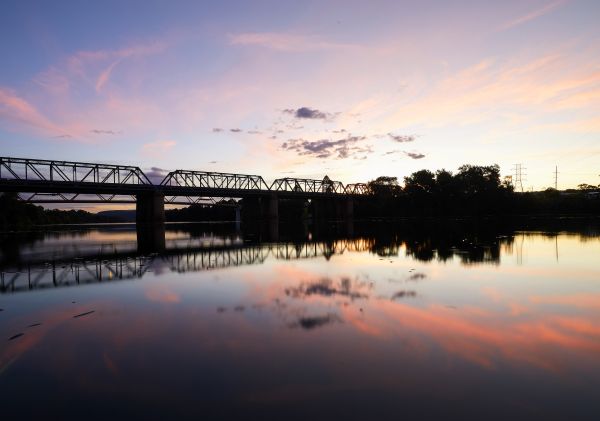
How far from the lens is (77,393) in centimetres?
606

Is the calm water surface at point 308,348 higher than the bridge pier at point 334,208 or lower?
lower

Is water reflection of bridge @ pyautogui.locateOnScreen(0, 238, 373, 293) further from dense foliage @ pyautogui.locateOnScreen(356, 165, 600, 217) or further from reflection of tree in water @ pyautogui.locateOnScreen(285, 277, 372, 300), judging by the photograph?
dense foliage @ pyautogui.locateOnScreen(356, 165, 600, 217)

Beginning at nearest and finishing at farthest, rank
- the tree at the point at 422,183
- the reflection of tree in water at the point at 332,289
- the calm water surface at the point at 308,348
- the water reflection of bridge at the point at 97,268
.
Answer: the calm water surface at the point at 308,348 < the reflection of tree in water at the point at 332,289 < the water reflection of bridge at the point at 97,268 < the tree at the point at 422,183

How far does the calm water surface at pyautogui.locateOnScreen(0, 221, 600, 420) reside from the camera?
5535 mm

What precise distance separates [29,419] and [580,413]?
7.56 metres

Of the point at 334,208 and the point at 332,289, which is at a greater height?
the point at 334,208

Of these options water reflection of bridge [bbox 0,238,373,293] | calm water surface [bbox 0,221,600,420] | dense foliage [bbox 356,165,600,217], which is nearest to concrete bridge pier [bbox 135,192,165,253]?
water reflection of bridge [bbox 0,238,373,293]

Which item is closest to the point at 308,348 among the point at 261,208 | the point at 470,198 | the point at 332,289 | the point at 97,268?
the point at 332,289

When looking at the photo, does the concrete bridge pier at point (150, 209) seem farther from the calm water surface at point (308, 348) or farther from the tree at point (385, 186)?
the tree at point (385, 186)

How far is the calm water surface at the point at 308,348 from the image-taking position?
554cm

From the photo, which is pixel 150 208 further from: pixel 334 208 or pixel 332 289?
pixel 332 289

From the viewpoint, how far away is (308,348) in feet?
25.5

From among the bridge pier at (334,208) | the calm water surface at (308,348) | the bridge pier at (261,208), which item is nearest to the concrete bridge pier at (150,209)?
the bridge pier at (261,208)

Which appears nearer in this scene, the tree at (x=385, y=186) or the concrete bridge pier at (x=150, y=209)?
the concrete bridge pier at (x=150, y=209)
